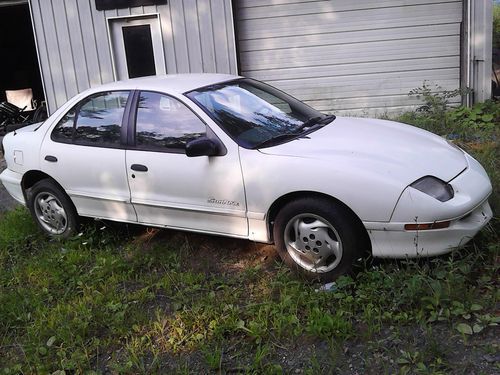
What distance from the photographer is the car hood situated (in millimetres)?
3818

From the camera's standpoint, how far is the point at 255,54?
393 inches

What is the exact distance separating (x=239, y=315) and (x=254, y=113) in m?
1.73

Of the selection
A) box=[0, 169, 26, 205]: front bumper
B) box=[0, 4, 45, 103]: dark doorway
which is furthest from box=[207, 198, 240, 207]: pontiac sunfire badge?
box=[0, 4, 45, 103]: dark doorway

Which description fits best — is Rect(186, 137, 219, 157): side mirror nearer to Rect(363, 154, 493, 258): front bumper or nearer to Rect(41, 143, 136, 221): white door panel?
Rect(41, 143, 136, 221): white door panel

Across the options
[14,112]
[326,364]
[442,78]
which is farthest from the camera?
[14,112]

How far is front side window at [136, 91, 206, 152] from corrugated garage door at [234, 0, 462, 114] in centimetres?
548

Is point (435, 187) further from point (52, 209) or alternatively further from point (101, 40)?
point (101, 40)

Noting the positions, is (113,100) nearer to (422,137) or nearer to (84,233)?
(84,233)

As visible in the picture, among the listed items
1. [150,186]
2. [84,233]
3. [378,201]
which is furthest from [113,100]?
[378,201]

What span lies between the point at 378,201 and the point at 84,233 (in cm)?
304

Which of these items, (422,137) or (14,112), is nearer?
(422,137)

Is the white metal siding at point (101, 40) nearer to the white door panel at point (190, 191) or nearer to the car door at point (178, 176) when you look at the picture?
the car door at point (178, 176)

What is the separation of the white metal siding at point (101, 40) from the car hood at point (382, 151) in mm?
5562

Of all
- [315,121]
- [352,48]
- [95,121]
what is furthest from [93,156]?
[352,48]
